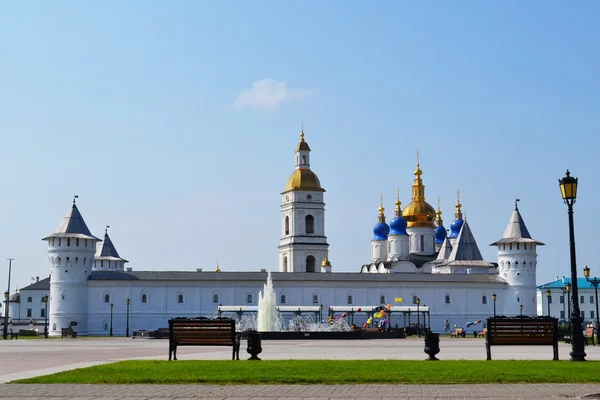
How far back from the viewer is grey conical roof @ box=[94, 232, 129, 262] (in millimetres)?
91188

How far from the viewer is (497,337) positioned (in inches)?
829

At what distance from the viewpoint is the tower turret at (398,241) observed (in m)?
102

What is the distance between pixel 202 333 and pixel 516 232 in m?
65.9

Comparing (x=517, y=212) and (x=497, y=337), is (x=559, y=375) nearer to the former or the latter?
(x=497, y=337)

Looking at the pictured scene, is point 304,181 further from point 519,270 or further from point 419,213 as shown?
point 519,270

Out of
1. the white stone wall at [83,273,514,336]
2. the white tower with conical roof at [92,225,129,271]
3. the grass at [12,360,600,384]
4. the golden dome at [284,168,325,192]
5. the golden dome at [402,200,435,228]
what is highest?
the golden dome at [284,168,325,192]

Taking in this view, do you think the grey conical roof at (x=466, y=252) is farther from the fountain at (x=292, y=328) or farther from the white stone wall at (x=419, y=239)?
the fountain at (x=292, y=328)

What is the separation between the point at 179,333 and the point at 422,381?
7698 millimetres

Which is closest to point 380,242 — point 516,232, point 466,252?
point 466,252

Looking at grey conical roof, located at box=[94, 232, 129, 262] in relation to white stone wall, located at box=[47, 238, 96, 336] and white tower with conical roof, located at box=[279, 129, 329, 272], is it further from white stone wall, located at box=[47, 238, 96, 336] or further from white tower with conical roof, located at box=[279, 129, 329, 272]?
white tower with conical roof, located at box=[279, 129, 329, 272]

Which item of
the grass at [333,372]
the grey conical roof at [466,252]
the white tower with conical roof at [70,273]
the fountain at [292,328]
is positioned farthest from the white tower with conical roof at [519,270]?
the grass at [333,372]

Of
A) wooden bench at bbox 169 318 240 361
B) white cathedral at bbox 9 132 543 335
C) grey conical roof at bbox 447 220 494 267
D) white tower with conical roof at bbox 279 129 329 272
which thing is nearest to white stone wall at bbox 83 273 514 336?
white cathedral at bbox 9 132 543 335

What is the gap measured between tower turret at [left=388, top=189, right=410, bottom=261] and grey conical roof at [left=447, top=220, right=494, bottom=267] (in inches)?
314

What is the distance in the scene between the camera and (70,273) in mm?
78438
